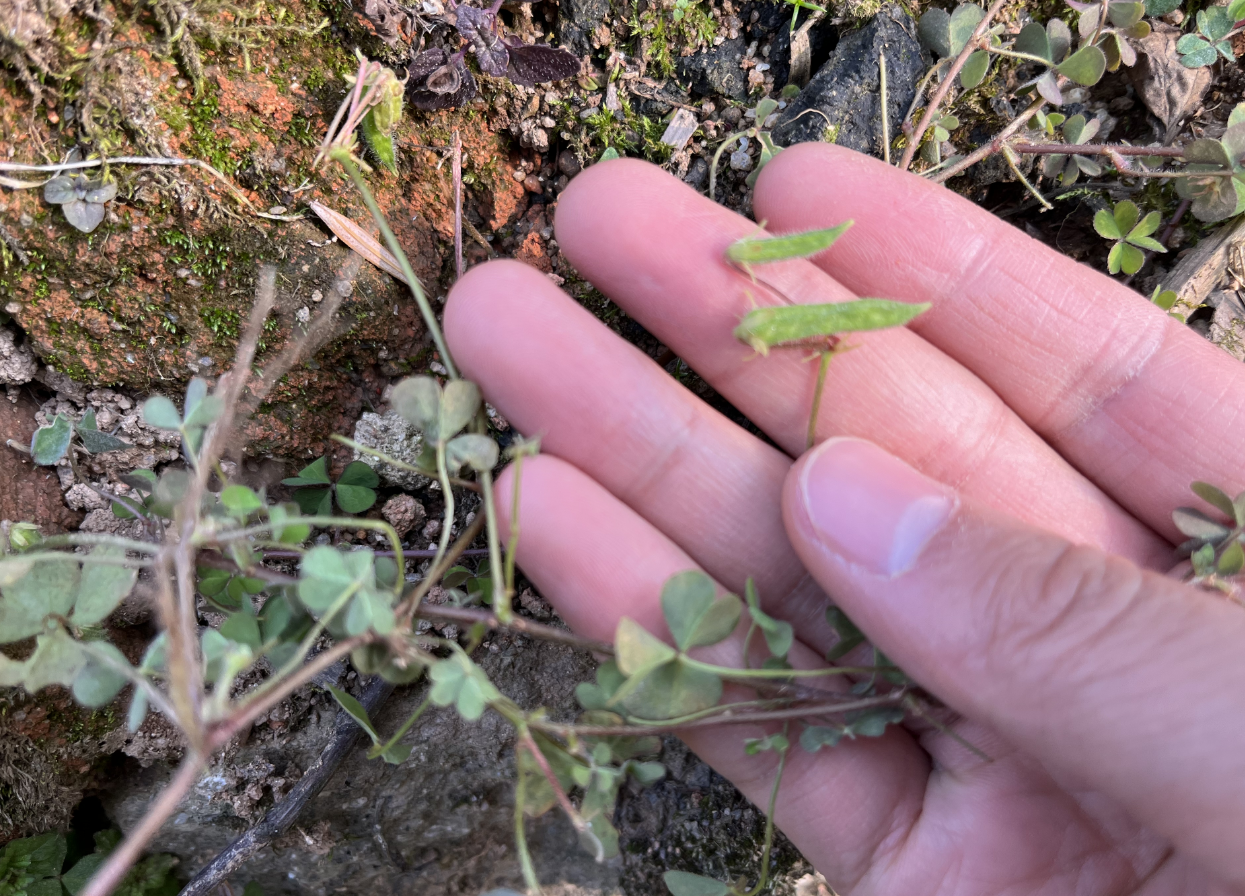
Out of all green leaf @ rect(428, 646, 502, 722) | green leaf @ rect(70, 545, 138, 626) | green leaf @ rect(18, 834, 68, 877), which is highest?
green leaf @ rect(428, 646, 502, 722)

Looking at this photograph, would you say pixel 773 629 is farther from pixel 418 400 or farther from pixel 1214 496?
pixel 1214 496

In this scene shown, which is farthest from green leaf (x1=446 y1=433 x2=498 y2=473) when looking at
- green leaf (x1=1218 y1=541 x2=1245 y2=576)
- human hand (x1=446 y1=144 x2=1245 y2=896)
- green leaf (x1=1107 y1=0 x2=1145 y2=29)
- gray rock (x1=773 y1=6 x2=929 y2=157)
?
green leaf (x1=1107 y1=0 x2=1145 y2=29)

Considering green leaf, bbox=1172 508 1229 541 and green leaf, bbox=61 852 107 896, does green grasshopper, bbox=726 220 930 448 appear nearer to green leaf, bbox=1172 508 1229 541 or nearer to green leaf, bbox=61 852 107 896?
green leaf, bbox=1172 508 1229 541

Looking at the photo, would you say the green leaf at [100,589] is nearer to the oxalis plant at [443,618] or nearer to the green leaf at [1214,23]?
the oxalis plant at [443,618]

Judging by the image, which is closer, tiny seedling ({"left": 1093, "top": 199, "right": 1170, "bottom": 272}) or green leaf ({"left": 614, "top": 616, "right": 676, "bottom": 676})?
green leaf ({"left": 614, "top": 616, "right": 676, "bottom": 676})

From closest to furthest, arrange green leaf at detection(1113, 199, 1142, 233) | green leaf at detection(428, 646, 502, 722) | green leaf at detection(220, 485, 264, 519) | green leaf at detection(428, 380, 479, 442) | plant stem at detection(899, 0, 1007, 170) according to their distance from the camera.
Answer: green leaf at detection(428, 646, 502, 722), green leaf at detection(220, 485, 264, 519), green leaf at detection(428, 380, 479, 442), plant stem at detection(899, 0, 1007, 170), green leaf at detection(1113, 199, 1142, 233)

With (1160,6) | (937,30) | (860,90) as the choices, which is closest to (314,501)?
(860,90)

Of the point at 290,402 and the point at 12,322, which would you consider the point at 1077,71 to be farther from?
the point at 12,322
